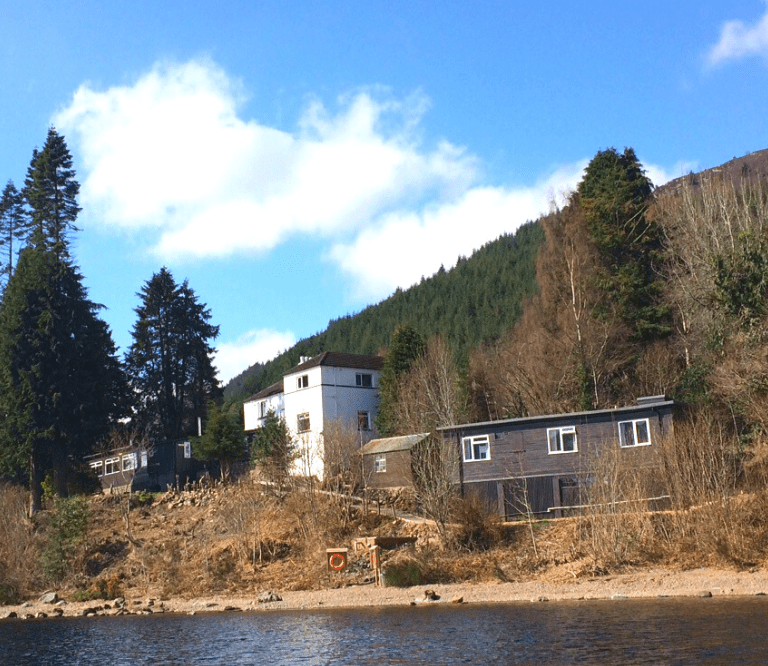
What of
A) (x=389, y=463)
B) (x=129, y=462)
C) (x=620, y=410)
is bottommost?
(x=389, y=463)

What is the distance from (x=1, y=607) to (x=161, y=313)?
34.3 metres

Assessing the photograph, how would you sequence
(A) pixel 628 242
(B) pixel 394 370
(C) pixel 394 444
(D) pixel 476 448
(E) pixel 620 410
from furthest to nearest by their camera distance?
(B) pixel 394 370 → (A) pixel 628 242 → (C) pixel 394 444 → (D) pixel 476 448 → (E) pixel 620 410

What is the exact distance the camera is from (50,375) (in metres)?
63.2

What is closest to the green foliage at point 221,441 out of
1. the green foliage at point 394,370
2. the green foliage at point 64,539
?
the green foliage at point 394,370

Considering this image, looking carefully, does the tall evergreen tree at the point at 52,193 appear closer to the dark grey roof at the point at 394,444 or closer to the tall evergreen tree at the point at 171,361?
the tall evergreen tree at the point at 171,361

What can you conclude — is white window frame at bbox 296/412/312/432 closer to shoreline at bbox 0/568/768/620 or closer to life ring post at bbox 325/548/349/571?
life ring post at bbox 325/548/349/571

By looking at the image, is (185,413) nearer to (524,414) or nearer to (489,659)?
(524,414)

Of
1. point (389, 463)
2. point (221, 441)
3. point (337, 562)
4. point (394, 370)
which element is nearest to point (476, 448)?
point (389, 463)

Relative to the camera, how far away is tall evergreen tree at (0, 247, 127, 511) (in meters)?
61.6

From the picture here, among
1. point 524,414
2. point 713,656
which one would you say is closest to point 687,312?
point 524,414

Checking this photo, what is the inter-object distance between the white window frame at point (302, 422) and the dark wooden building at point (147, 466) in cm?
732

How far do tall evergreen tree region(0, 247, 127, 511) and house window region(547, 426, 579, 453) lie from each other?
108 ft

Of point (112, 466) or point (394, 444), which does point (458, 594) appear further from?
point (112, 466)

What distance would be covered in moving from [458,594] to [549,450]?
1296cm
